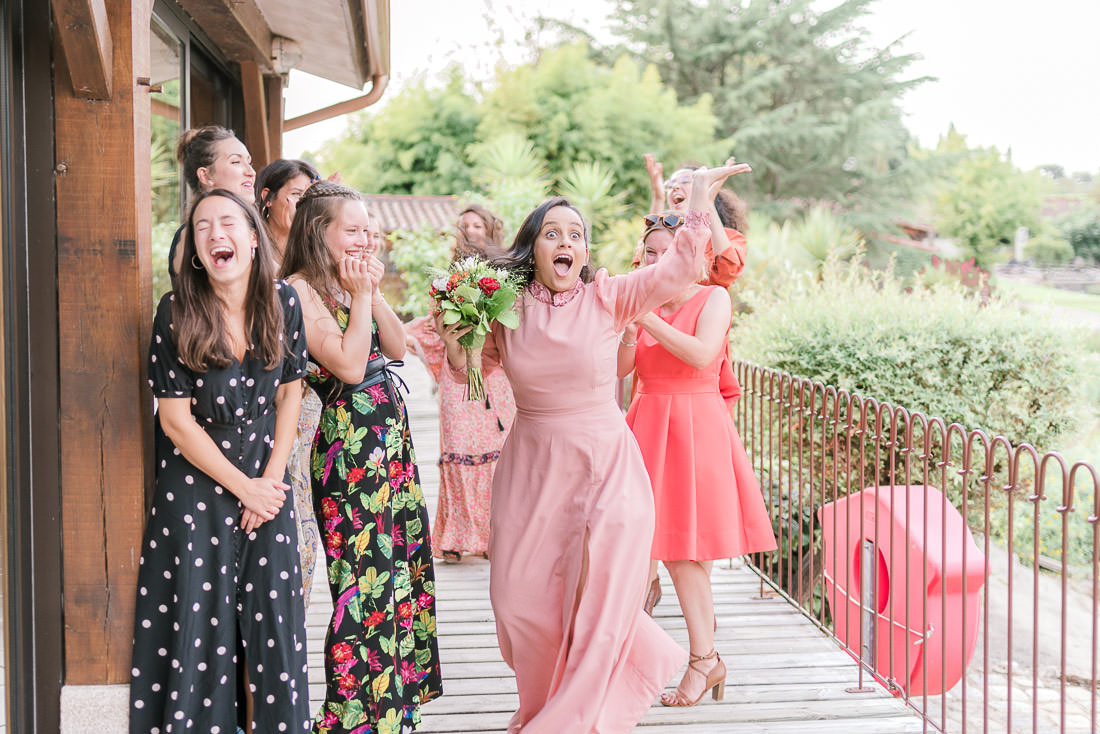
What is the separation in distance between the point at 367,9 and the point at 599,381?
358 centimetres

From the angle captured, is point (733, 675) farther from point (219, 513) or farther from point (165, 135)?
point (165, 135)

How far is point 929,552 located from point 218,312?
3.53m

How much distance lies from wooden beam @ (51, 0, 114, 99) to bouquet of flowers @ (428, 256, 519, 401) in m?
1.13

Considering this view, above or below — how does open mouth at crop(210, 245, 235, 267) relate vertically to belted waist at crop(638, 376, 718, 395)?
above

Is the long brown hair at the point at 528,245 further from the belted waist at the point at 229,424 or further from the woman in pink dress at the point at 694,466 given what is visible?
the belted waist at the point at 229,424

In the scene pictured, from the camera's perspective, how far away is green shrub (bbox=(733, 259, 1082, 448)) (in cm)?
826

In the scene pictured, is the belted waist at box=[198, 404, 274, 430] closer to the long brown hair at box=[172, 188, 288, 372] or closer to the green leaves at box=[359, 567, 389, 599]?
the long brown hair at box=[172, 188, 288, 372]

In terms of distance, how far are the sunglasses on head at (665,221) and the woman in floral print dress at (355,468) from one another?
46.5 inches

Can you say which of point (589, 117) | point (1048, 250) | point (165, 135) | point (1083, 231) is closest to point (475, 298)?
point (165, 135)

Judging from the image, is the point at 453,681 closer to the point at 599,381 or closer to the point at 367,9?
the point at 599,381

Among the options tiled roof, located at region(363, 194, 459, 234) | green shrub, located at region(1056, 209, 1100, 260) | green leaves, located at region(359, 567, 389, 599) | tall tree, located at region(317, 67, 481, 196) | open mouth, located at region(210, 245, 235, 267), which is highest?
tall tree, located at region(317, 67, 481, 196)

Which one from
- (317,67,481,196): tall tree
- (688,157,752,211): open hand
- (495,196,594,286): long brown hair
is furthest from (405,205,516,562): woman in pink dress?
→ (317,67,481,196): tall tree

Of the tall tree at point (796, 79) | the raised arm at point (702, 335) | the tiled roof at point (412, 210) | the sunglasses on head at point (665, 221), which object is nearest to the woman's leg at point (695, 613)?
the raised arm at point (702, 335)

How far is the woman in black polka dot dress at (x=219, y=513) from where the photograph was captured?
2.66 m
